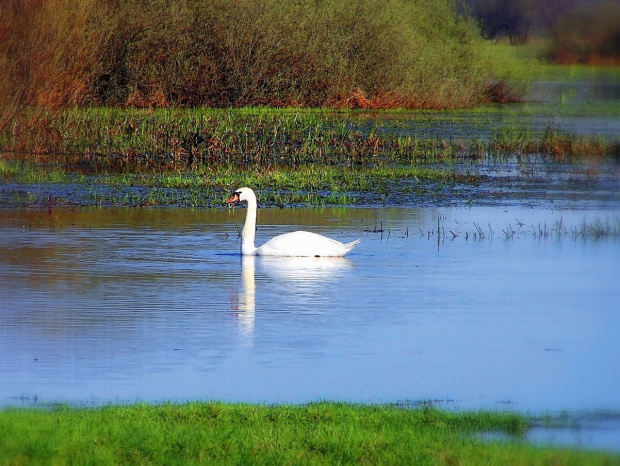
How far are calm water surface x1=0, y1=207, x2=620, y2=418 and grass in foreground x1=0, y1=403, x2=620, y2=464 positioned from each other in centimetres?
64

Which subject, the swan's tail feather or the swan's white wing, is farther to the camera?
the swan's tail feather

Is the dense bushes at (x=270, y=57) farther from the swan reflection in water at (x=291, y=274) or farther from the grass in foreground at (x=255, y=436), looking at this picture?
the grass in foreground at (x=255, y=436)

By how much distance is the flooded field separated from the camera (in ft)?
27.0

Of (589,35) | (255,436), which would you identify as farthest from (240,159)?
(589,35)

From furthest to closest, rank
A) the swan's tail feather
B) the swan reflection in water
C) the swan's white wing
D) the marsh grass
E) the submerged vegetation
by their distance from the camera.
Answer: the marsh grass < the submerged vegetation < the swan's tail feather < the swan's white wing < the swan reflection in water

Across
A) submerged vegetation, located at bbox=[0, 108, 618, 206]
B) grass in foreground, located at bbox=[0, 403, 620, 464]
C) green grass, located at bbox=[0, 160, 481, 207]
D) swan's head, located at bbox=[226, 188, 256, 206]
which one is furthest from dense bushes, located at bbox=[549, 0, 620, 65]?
green grass, located at bbox=[0, 160, 481, 207]

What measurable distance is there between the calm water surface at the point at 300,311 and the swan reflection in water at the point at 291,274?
28 mm

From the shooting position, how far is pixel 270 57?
42.3m

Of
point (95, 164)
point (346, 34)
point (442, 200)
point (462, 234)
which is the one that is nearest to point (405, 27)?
point (346, 34)

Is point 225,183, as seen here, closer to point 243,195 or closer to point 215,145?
point 215,145

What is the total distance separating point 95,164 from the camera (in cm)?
2478

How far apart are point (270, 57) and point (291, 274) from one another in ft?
96.0

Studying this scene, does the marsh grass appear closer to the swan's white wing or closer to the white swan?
the white swan

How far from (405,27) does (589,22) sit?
4183 cm
